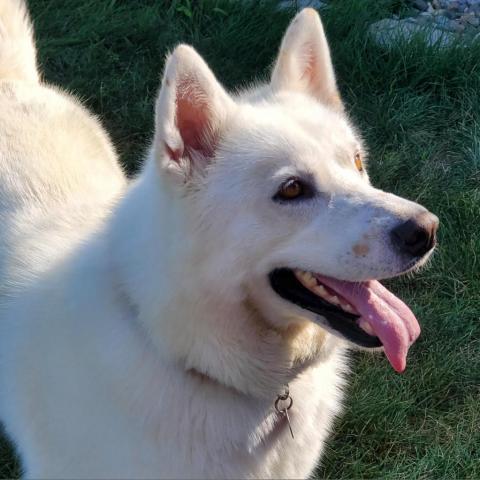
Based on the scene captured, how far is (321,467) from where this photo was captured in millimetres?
3385

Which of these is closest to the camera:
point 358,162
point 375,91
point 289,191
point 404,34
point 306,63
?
point 289,191

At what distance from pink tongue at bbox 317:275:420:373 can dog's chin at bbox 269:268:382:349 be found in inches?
0.8

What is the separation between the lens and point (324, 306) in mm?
2373

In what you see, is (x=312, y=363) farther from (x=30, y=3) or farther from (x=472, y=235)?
(x=30, y=3)

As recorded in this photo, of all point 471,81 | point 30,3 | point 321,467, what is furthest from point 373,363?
point 30,3

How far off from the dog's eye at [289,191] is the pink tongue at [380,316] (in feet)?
0.85

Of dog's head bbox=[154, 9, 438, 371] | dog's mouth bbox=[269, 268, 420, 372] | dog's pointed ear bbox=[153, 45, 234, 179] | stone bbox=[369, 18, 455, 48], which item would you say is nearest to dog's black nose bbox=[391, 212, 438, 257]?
dog's head bbox=[154, 9, 438, 371]

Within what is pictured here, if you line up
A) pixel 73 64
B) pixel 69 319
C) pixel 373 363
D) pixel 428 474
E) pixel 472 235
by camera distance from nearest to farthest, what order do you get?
pixel 69 319
pixel 428 474
pixel 373 363
pixel 472 235
pixel 73 64

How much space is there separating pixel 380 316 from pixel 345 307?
126mm

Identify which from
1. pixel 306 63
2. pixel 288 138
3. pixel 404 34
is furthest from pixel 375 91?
pixel 288 138

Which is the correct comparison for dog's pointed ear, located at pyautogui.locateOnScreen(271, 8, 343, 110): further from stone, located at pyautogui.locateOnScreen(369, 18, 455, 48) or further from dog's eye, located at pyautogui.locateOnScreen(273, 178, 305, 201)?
stone, located at pyautogui.locateOnScreen(369, 18, 455, 48)

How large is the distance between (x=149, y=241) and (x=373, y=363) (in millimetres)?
1711

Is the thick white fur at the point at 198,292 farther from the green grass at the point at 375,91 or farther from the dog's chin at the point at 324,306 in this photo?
the green grass at the point at 375,91

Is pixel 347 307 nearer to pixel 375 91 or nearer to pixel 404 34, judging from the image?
pixel 375 91
